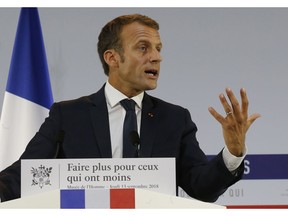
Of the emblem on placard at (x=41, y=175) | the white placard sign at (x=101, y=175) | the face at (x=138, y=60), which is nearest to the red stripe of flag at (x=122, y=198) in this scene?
the white placard sign at (x=101, y=175)

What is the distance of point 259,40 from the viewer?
4383 millimetres

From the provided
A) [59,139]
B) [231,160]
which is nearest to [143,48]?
[59,139]

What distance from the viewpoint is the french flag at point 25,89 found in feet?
13.0

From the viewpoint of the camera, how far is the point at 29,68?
13.4 ft

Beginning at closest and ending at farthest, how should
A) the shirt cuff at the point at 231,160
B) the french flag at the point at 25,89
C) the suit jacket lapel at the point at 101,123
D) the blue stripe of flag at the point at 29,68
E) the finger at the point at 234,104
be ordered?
1. the finger at the point at 234,104
2. the shirt cuff at the point at 231,160
3. the suit jacket lapel at the point at 101,123
4. the french flag at the point at 25,89
5. the blue stripe of flag at the point at 29,68

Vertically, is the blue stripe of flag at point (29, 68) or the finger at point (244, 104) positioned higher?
the blue stripe of flag at point (29, 68)

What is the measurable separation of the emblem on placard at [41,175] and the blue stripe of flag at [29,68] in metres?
1.87

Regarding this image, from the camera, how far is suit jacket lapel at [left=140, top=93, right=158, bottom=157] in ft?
8.87

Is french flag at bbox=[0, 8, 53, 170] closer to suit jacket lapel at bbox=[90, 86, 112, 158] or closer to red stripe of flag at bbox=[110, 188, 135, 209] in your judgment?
suit jacket lapel at bbox=[90, 86, 112, 158]

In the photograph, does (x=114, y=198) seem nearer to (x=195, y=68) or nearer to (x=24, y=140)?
(x=24, y=140)

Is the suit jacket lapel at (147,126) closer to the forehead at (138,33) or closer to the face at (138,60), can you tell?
the face at (138,60)

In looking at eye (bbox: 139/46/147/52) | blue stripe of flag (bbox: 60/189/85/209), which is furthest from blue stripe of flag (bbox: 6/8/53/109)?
blue stripe of flag (bbox: 60/189/85/209)

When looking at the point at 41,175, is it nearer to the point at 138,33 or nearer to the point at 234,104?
the point at 234,104

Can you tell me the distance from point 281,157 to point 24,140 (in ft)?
5.26
